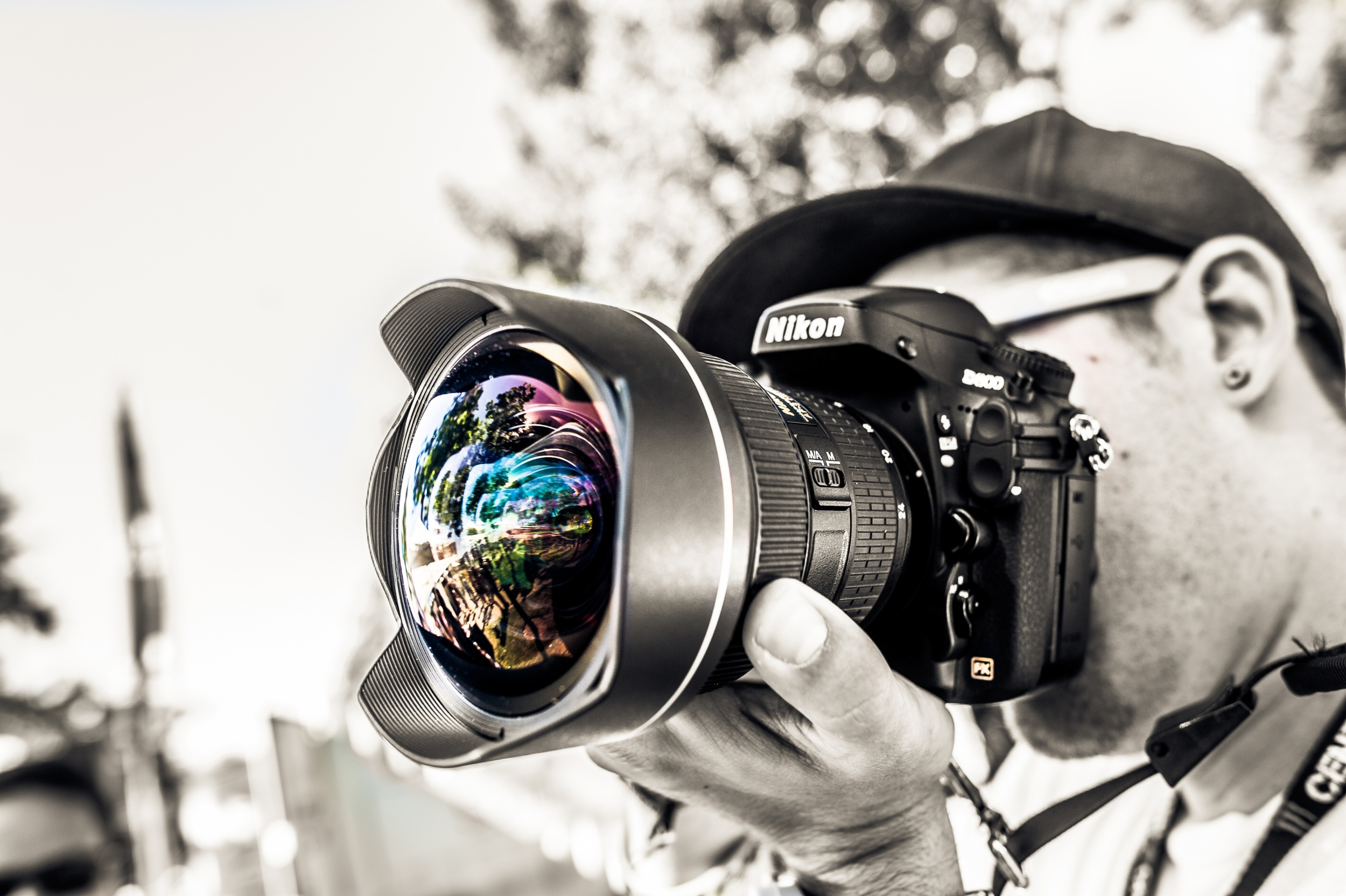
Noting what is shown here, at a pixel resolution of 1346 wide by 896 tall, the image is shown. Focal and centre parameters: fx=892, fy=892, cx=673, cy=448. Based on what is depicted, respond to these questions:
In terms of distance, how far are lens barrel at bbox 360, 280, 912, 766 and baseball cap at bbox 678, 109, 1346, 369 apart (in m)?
0.49

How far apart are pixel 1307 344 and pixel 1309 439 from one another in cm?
13

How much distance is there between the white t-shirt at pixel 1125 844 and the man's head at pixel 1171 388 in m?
0.11

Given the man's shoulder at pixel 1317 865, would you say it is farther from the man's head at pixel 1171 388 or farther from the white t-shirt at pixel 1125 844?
the man's head at pixel 1171 388

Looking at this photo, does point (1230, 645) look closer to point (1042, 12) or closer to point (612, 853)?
point (612, 853)

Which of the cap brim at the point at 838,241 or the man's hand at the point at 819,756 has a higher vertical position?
the cap brim at the point at 838,241

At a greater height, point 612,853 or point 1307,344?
point 1307,344

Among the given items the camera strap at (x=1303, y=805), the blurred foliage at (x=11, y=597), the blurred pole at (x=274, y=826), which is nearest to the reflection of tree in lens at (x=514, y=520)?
the camera strap at (x=1303, y=805)

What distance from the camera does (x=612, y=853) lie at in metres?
1.32

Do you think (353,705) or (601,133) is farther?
(353,705)

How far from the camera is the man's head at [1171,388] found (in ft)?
3.53

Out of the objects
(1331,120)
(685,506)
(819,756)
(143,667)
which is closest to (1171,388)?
Result: (819,756)

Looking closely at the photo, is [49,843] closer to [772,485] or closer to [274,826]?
[274,826]

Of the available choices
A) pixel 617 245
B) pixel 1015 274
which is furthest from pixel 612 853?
pixel 617 245

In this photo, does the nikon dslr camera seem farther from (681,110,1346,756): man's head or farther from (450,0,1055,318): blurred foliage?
(450,0,1055,318): blurred foliage
